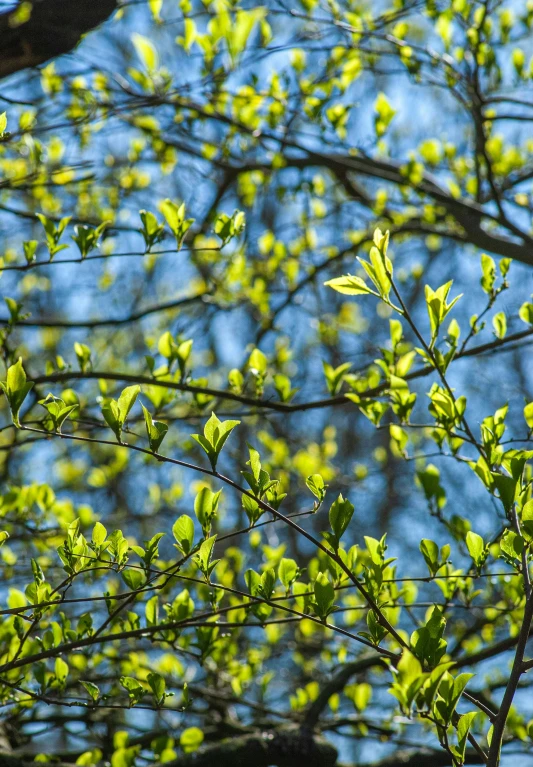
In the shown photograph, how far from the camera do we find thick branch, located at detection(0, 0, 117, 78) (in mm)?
1875

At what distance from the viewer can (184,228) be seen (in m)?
1.75

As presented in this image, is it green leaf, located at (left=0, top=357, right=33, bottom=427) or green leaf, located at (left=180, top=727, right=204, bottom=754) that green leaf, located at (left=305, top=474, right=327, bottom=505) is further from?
green leaf, located at (left=180, top=727, right=204, bottom=754)

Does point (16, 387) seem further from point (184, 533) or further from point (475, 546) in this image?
point (475, 546)

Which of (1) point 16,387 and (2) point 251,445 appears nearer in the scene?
(1) point 16,387

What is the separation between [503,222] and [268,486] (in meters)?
1.61

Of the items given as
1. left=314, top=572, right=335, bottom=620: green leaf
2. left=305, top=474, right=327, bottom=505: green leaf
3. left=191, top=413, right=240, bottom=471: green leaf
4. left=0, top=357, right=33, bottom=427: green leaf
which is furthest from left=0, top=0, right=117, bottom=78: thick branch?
left=314, top=572, right=335, bottom=620: green leaf

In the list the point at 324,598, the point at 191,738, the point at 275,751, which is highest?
the point at 324,598

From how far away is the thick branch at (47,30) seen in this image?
6.15 feet

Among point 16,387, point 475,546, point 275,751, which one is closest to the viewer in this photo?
point 16,387

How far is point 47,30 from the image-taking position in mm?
1886

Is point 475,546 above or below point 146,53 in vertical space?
below

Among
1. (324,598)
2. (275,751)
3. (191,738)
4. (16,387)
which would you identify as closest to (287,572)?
(324,598)

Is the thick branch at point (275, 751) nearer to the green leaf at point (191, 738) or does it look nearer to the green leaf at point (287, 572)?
the green leaf at point (191, 738)

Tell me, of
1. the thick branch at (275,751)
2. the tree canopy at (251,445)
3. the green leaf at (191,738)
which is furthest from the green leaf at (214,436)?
the thick branch at (275,751)
